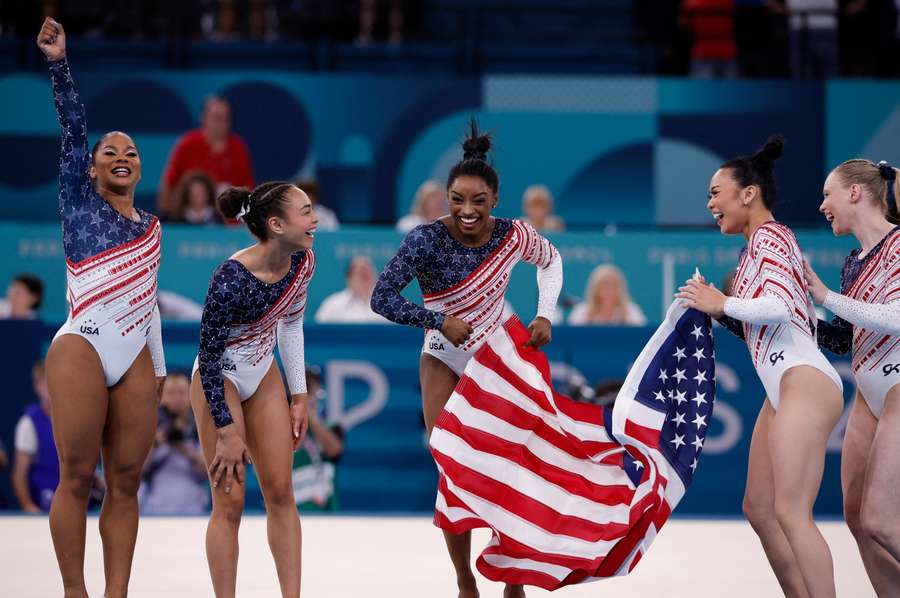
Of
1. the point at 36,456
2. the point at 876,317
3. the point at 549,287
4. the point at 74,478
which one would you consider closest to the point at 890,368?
the point at 876,317

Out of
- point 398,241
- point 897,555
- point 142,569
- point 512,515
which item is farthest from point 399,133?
point 897,555

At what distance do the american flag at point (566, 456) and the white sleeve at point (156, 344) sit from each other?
1.18 meters

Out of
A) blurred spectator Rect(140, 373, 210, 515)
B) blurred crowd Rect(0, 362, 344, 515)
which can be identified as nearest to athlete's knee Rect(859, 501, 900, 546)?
blurred crowd Rect(0, 362, 344, 515)

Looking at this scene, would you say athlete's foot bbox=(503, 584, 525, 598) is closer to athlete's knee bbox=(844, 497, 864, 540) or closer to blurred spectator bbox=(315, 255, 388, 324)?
athlete's knee bbox=(844, 497, 864, 540)

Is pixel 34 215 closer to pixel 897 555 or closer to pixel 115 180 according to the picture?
pixel 115 180

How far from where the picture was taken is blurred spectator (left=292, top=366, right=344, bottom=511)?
25.4 feet

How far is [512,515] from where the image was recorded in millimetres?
4711

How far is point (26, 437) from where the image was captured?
25.2ft

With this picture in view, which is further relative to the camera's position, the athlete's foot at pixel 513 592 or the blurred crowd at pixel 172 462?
the blurred crowd at pixel 172 462

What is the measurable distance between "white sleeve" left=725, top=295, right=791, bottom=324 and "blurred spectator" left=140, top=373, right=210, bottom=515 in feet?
14.0

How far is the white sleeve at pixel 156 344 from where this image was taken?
4.85 metres

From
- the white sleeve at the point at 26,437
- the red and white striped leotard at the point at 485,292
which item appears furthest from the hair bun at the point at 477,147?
the white sleeve at the point at 26,437

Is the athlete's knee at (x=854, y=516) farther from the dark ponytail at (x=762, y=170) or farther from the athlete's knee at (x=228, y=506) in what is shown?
the athlete's knee at (x=228, y=506)

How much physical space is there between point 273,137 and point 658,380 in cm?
600
